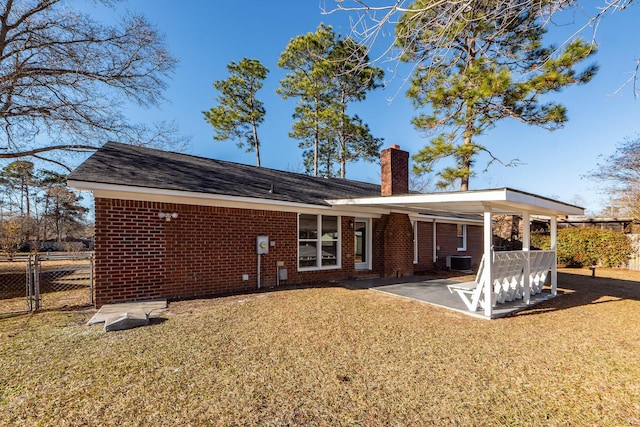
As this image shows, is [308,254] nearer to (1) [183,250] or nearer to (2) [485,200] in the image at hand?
(1) [183,250]

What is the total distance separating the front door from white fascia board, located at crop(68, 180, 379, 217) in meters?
1.93

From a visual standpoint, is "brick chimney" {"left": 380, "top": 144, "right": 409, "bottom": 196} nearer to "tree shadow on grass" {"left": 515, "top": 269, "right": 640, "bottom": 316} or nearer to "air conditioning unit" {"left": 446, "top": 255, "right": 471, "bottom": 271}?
"air conditioning unit" {"left": 446, "top": 255, "right": 471, "bottom": 271}

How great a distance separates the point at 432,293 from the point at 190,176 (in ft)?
25.3

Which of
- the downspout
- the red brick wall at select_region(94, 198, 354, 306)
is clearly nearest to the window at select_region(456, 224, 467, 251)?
the downspout

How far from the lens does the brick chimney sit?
10.3m

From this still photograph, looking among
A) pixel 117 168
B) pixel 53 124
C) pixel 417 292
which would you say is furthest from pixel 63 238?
pixel 417 292

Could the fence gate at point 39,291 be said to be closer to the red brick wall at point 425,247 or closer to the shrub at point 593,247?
the red brick wall at point 425,247

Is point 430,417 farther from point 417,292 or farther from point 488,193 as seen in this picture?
point 417,292

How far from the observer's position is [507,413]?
8.85 feet

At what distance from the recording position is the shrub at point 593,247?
1469 centimetres

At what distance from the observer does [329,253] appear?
9.88 metres

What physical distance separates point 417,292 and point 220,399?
6487 millimetres

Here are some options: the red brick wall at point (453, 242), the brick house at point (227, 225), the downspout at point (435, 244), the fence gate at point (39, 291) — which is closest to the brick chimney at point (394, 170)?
the brick house at point (227, 225)

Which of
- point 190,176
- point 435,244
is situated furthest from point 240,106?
point 435,244
